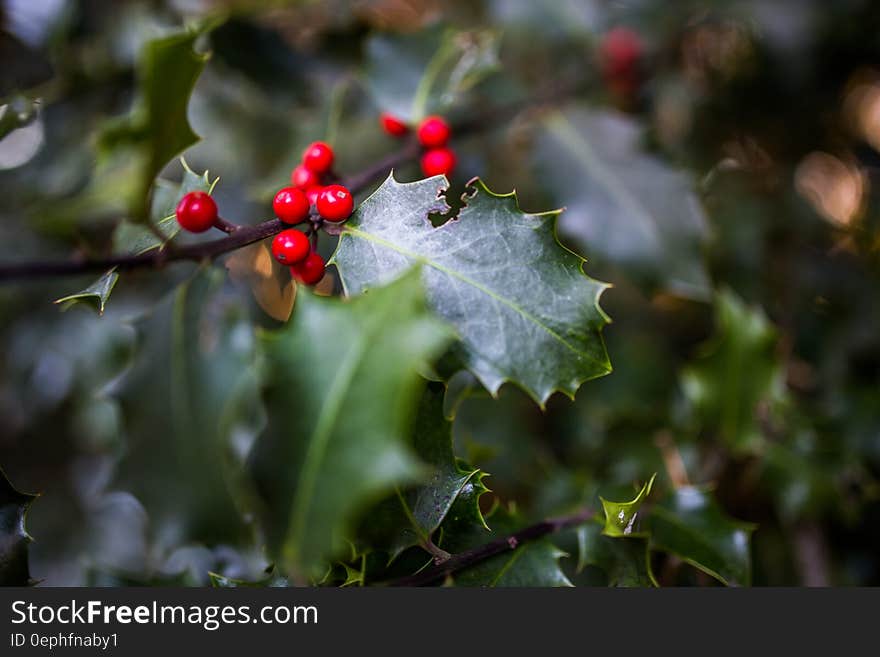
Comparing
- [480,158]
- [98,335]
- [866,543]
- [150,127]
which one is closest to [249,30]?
[480,158]

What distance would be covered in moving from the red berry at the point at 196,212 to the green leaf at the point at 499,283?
0.39ft

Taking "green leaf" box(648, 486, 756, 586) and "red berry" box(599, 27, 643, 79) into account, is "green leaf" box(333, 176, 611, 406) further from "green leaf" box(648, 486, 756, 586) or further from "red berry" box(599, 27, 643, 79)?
"red berry" box(599, 27, 643, 79)

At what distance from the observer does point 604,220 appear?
114 cm

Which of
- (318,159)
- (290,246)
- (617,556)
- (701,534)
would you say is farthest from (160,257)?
(701,534)

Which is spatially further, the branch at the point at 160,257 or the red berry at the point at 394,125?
the red berry at the point at 394,125

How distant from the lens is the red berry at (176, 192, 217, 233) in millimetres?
633

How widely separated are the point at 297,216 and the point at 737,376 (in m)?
0.75

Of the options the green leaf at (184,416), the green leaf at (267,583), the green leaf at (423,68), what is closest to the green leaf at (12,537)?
the green leaf at (184,416)

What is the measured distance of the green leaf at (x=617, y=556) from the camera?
0.71 metres

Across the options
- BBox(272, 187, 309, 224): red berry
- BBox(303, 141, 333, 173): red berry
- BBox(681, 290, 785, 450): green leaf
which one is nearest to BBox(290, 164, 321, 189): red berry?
BBox(303, 141, 333, 173): red berry

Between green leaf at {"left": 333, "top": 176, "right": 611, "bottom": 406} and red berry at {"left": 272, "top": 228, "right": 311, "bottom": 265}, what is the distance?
3 cm

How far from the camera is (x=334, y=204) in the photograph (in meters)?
0.66

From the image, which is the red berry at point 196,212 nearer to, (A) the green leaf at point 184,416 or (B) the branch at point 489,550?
(A) the green leaf at point 184,416

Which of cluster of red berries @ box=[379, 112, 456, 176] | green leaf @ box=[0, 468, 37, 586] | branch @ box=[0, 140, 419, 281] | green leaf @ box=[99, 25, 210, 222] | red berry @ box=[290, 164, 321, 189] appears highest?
green leaf @ box=[99, 25, 210, 222]
